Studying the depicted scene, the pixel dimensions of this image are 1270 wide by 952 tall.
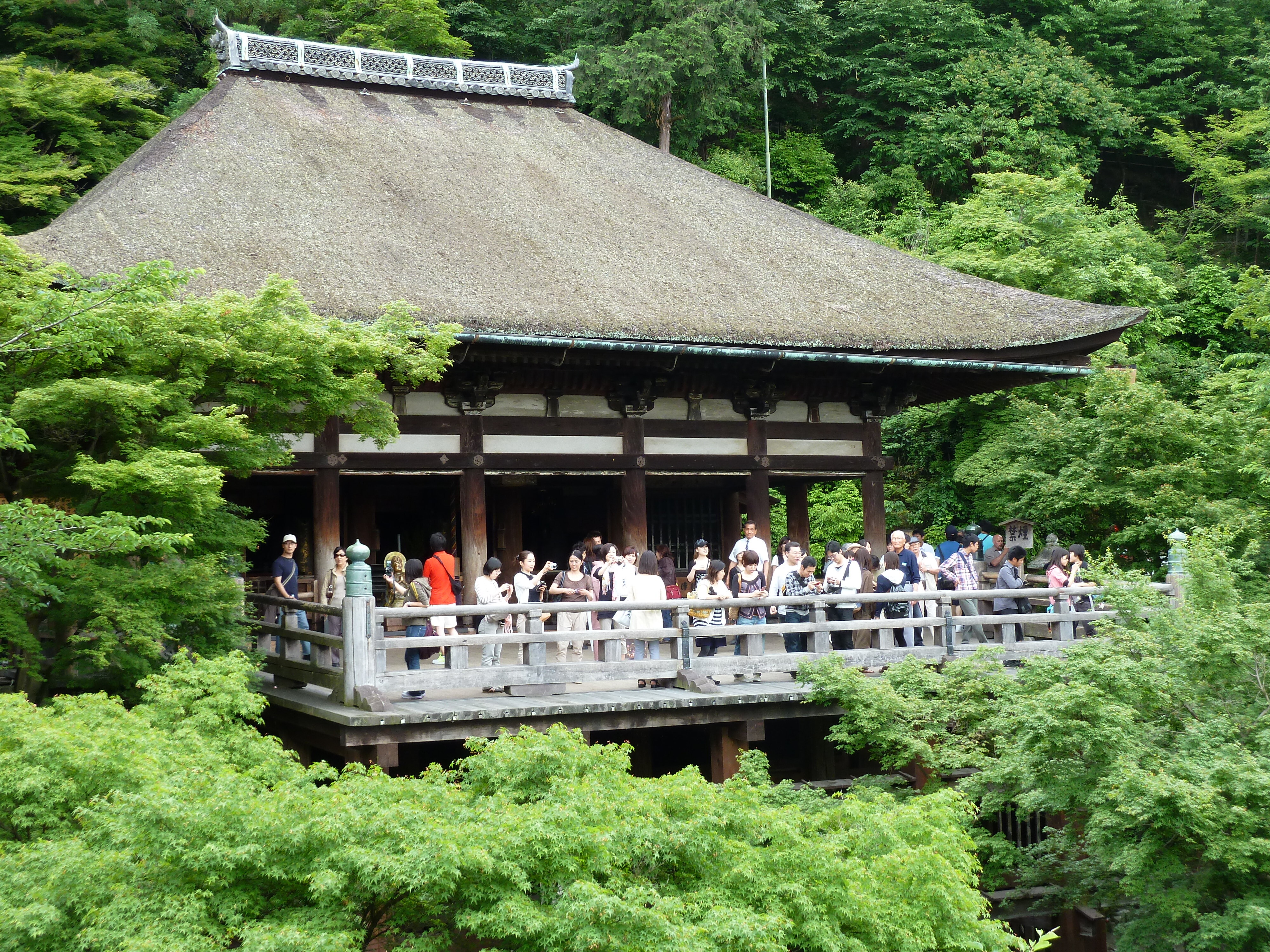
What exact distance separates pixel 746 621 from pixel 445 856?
22.4ft

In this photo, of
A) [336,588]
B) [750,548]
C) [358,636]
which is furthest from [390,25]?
[358,636]

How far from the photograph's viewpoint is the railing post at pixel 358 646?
9.98 meters

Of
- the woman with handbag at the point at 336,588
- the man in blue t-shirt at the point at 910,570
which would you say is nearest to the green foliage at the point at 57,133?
the woman with handbag at the point at 336,588

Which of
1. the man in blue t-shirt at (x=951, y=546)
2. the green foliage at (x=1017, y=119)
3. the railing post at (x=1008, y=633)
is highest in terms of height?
the green foliage at (x=1017, y=119)

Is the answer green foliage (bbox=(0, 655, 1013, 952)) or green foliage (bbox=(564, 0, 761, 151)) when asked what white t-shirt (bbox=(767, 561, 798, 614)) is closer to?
green foliage (bbox=(0, 655, 1013, 952))

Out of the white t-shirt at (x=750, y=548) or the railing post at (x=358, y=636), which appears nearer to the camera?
the railing post at (x=358, y=636)

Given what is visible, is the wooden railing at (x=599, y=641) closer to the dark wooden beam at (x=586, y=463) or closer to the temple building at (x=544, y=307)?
the dark wooden beam at (x=586, y=463)

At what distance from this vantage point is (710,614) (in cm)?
1195

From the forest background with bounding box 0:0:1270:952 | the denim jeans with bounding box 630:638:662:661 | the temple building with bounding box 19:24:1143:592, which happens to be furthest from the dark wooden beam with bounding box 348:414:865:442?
the denim jeans with bounding box 630:638:662:661

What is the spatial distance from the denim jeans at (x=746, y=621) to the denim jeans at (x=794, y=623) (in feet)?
0.72

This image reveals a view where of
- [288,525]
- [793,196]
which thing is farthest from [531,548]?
[793,196]

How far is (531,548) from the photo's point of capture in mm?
17438

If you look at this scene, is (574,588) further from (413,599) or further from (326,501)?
(326,501)

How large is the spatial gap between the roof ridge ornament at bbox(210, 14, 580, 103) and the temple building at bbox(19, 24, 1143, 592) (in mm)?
55
